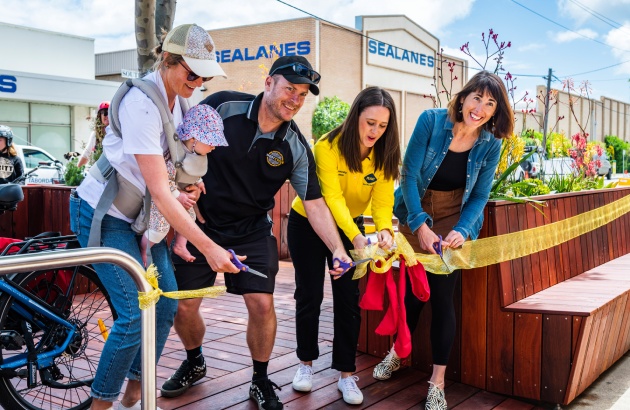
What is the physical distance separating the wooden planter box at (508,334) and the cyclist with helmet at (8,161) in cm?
415

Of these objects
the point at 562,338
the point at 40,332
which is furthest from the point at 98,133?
the point at 562,338

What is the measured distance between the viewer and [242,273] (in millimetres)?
3613

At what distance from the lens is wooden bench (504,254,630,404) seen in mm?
3789

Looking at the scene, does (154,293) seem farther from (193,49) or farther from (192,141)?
(193,49)

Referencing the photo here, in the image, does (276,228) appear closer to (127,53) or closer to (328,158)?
(328,158)

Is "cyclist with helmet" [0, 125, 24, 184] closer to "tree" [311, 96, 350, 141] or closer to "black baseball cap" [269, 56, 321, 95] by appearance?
"black baseball cap" [269, 56, 321, 95]

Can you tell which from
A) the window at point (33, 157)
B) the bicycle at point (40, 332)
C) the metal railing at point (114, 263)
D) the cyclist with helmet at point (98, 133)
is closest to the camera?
the metal railing at point (114, 263)

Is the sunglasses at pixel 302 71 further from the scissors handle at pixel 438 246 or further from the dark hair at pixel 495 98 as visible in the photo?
the scissors handle at pixel 438 246

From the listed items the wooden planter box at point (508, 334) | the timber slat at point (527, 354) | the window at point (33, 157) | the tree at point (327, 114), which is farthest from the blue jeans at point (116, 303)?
the tree at point (327, 114)

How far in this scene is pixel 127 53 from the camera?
41.2 metres

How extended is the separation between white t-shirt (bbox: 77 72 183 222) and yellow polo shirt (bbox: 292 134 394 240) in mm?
1055

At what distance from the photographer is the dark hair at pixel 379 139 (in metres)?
3.66

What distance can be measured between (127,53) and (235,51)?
860 centimetres

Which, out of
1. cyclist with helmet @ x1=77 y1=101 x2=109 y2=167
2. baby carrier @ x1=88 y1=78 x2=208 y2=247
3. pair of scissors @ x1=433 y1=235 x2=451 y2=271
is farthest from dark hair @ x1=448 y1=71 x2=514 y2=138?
cyclist with helmet @ x1=77 y1=101 x2=109 y2=167
